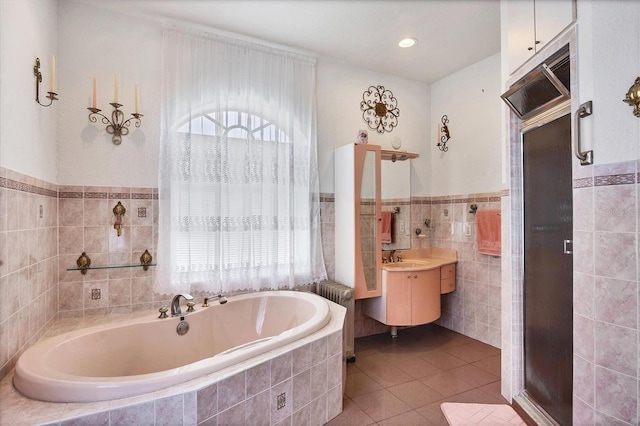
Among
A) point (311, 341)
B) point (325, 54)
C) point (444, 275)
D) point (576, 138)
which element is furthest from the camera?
point (444, 275)

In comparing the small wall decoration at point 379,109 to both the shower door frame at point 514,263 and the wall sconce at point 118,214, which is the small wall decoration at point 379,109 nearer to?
the shower door frame at point 514,263

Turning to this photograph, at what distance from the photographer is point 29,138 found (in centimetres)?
181

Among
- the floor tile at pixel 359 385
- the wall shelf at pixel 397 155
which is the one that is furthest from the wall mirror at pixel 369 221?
the floor tile at pixel 359 385

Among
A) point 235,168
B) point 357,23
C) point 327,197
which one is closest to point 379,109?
point 357,23

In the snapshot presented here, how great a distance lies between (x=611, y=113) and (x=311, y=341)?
1.79 m

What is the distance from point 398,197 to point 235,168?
6.01ft

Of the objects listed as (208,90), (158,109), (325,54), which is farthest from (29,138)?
(325,54)

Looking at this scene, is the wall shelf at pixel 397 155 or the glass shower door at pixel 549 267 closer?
the glass shower door at pixel 549 267

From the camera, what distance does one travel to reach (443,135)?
375cm

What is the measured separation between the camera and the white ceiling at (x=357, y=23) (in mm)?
2389

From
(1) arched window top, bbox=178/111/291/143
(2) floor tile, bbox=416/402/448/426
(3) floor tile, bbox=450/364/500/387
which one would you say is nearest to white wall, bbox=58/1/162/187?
(1) arched window top, bbox=178/111/291/143

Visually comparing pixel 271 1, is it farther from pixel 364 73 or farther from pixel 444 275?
pixel 444 275

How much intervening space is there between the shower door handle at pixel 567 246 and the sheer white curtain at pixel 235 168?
183 centimetres

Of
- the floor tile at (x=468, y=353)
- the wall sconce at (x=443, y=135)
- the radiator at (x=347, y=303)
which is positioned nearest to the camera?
the radiator at (x=347, y=303)
